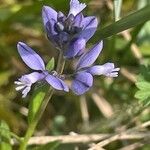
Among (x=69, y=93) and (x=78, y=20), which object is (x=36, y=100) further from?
(x=69, y=93)

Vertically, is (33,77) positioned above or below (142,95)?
below

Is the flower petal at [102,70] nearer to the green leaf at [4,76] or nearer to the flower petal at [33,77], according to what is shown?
the flower petal at [33,77]

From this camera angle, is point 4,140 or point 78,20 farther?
point 4,140

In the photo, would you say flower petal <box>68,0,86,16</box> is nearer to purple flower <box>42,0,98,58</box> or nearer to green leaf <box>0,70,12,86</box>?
purple flower <box>42,0,98,58</box>

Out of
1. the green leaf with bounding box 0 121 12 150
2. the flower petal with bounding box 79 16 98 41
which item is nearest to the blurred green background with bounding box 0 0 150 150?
the green leaf with bounding box 0 121 12 150

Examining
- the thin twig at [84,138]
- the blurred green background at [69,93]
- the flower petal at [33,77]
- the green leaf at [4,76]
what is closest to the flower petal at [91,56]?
the flower petal at [33,77]

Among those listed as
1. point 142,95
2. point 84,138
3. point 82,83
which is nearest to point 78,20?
point 82,83

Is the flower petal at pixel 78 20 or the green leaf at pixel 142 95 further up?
the green leaf at pixel 142 95
